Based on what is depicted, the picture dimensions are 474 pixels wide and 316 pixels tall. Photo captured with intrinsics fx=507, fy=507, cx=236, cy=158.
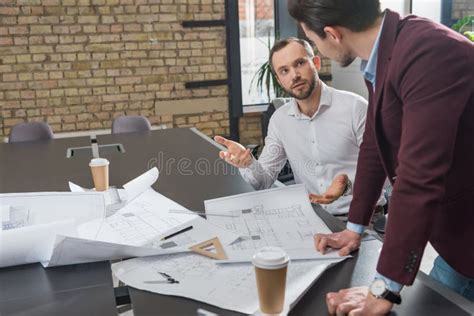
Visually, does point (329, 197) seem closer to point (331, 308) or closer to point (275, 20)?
point (331, 308)

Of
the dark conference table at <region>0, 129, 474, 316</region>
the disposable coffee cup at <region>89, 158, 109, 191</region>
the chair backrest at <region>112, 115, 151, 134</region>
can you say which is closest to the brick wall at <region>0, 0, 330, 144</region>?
the chair backrest at <region>112, 115, 151, 134</region>

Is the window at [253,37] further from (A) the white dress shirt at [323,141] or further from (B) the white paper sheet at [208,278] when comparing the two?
(B) the white paper sheet at [208,278]

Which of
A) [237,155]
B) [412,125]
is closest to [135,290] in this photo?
[412,125]

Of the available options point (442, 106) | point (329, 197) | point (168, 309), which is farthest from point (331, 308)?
point (329, 197)

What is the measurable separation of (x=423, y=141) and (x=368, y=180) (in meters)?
0.46

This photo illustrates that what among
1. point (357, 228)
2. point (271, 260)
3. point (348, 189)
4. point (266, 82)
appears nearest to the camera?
point (271, 260)

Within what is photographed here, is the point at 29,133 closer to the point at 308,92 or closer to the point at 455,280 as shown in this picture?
the point at 308,92

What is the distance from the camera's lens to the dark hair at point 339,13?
1011mm

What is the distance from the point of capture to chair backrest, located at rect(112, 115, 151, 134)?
3.86 meters

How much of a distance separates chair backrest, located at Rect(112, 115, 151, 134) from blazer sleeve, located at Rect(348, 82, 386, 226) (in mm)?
2704

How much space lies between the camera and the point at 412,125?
902mm

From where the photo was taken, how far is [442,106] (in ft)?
2.89

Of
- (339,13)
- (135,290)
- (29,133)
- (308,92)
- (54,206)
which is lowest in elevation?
(29,133)

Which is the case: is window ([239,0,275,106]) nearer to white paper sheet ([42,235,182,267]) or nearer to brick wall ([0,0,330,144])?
brick wall ([0,0,330,144])
